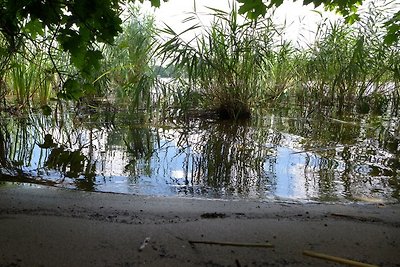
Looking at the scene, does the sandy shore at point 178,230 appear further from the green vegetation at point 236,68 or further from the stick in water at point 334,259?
the green vegetation at point 236,68

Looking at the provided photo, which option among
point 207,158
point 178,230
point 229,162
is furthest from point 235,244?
point 207,158

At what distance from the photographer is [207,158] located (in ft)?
9.37

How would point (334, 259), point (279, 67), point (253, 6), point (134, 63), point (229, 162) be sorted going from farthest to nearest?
point (279, 67), point (134, 63), point (229, 162), point (253, 6), point (334, 259)

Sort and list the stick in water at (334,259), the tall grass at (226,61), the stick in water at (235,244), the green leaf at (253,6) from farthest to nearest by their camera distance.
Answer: the tall grass at (226,61) < the green leaf at (253,6) < the stick in water at (235,244) < the stick in water at (334,259)

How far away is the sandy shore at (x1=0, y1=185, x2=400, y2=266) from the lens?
1.16 metres

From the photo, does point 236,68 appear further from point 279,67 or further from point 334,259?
point 334,259

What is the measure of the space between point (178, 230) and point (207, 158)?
4.92 feet

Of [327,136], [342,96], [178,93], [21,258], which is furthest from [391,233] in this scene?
[342,96]

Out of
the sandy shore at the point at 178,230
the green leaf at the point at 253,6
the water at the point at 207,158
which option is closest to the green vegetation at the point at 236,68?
the green leaf at the point at 253,6

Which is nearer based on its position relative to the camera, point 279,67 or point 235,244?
point 235,244

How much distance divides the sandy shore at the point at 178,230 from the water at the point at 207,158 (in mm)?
322

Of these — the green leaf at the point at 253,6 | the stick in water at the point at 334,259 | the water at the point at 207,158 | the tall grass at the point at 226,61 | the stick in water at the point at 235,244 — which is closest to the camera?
the stick in water at the point at 334,259

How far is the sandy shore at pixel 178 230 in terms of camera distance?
1162 millimetres

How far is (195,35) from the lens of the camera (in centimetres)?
462
